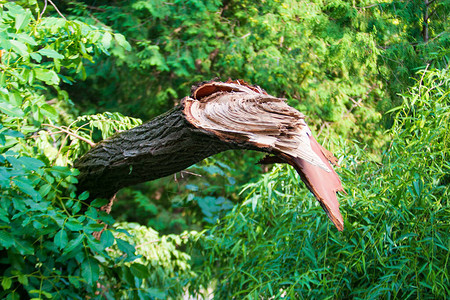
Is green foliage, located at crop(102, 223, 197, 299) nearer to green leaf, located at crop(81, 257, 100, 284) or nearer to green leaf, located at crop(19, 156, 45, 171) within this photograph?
green leaf, located at crop(81, 257, 100, 284)

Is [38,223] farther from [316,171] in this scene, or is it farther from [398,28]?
[398,28]

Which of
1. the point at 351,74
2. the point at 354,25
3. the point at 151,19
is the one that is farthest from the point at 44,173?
the point at 151,19

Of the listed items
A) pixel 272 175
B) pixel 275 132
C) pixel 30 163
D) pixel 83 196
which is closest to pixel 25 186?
pixel 30 163

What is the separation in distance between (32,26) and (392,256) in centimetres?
179

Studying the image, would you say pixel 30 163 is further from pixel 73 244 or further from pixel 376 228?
pixel 376 228

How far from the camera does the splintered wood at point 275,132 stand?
131cm

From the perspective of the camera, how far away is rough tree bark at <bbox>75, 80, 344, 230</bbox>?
1324 mm

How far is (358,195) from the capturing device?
2.09 meters

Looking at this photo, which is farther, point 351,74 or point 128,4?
point 128,4

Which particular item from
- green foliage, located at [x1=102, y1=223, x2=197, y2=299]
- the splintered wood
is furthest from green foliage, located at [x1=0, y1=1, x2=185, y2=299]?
green foliage, located at [x1=102, y1=223, x2=197, y2=299]

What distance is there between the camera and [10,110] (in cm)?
149

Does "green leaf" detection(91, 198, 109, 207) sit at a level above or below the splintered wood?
below

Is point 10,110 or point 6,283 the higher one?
point 10,110

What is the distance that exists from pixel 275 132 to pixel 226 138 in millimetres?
142
